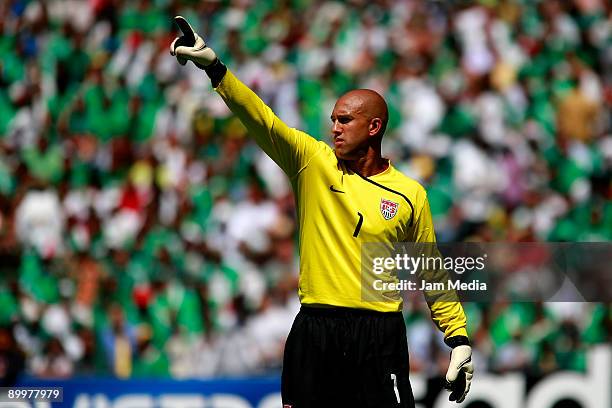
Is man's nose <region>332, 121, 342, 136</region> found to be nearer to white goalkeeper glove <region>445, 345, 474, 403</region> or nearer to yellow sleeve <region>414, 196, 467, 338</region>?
yellow sleeve <region>414, 196, 467, 338</region>

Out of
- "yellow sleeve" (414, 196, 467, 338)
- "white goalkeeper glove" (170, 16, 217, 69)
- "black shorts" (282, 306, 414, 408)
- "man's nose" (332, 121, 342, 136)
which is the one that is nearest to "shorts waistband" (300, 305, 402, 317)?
"black shorts" (282, 306, 414, 408)

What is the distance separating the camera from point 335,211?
523 cm

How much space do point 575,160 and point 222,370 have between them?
3777 millimetres

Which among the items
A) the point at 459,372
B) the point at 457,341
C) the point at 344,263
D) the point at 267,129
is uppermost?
the point at 267,129

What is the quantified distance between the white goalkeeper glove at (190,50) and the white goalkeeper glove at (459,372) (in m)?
1.75

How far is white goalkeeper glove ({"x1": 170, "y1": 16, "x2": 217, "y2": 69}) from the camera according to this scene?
482 centimetres

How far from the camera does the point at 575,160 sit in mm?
10570

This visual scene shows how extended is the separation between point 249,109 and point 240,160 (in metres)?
5.69

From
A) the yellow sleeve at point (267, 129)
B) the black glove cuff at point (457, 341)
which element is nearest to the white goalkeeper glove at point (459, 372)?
the black glove cuff at point (457, 341)

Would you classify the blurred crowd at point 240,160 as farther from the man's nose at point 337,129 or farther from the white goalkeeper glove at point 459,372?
the man's nose at point 337,129

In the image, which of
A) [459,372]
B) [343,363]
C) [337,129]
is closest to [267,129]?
[337,129]

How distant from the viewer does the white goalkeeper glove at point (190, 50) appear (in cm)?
482

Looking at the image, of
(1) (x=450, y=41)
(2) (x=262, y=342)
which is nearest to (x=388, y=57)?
(1) (x=450, y=41)

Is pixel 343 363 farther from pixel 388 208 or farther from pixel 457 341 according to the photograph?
pixel 388 208
